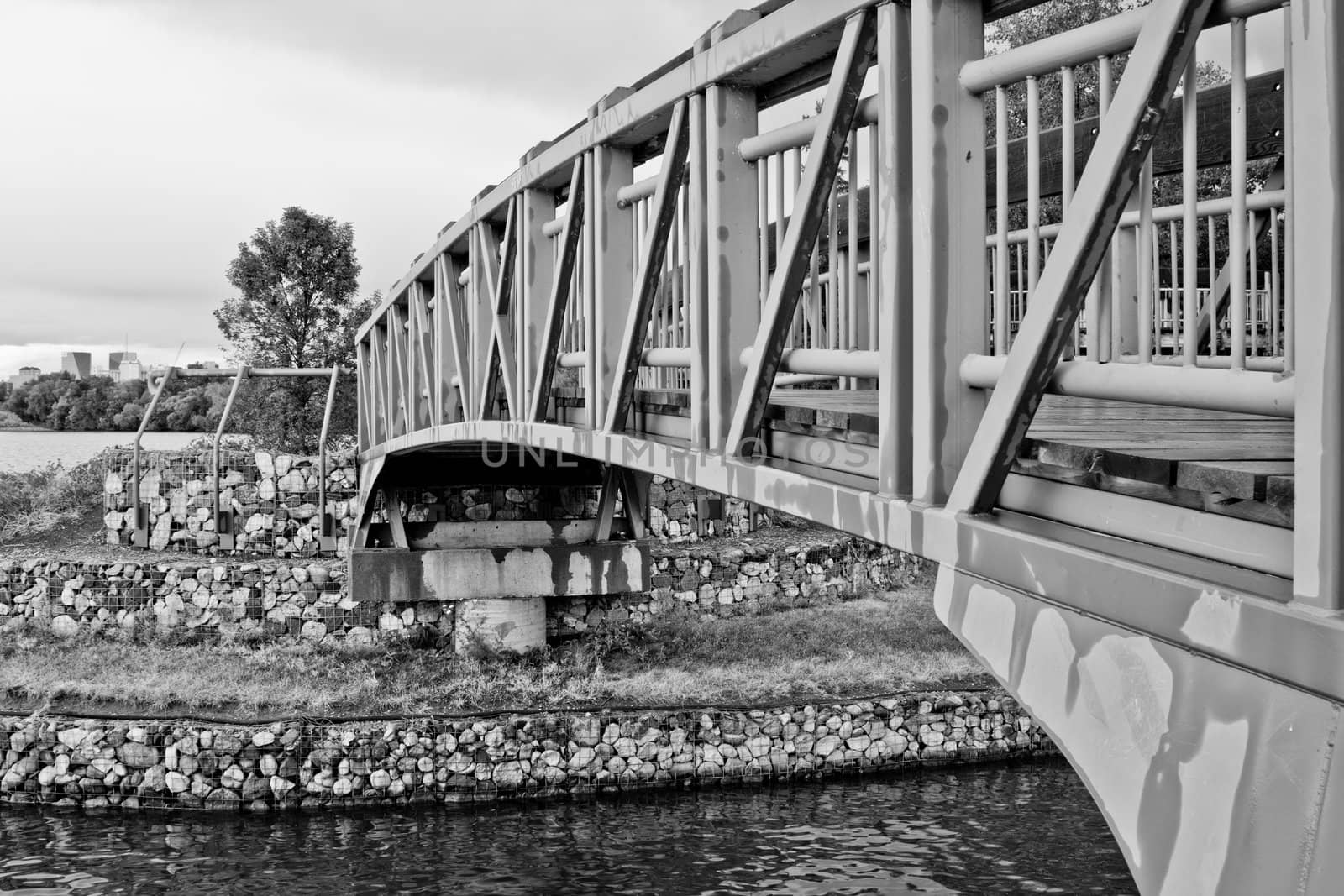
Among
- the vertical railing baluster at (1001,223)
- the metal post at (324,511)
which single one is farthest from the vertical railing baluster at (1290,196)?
the metal post at (324,511)

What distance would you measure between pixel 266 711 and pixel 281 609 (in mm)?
3501

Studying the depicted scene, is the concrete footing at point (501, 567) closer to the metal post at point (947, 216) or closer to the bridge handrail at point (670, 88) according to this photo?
the bridge handrail at point (670, 88)

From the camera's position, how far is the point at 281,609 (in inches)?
765

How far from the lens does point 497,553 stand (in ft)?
56.9

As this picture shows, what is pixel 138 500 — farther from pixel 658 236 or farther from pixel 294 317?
pixel 658 236

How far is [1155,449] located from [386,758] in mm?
13790

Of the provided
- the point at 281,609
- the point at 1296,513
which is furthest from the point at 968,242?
the point at 281,609

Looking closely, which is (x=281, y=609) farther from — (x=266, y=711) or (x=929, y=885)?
(x=929, y=885)

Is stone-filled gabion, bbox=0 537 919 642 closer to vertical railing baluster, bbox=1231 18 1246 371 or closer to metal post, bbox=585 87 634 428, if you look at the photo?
metal post, bbox=585 87 634 428

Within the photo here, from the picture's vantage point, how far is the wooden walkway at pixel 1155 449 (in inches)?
95.3

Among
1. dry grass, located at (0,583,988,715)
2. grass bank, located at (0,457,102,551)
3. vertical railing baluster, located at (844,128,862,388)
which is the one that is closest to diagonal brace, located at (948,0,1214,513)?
vertical railing baluster, located at (844,128,862,388)

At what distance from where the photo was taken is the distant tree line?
36844 millimetres

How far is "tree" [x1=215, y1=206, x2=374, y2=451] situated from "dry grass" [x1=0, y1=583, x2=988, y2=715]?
29.6ft

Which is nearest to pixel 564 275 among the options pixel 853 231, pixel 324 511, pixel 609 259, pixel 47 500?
pixel 609 259
